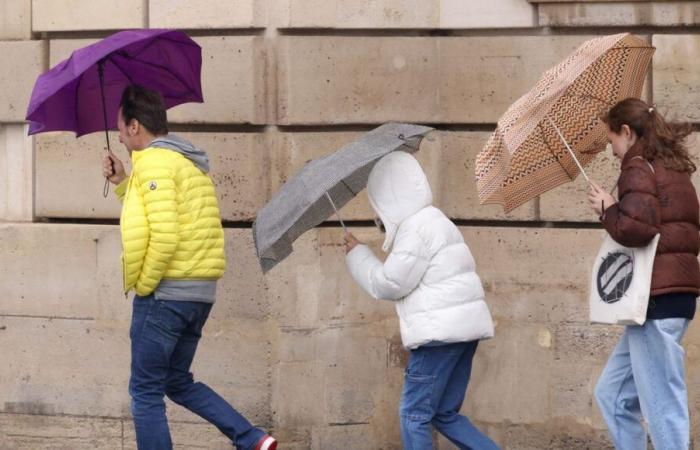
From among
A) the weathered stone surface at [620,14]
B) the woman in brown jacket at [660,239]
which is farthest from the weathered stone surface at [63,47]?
the woman in brown jacket at [660,239]

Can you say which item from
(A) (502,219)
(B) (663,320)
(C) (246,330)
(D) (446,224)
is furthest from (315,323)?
(B) (663,320)

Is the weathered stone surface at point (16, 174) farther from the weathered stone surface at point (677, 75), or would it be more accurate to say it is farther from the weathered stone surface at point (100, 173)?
the weathered stone surface at point (677, 75)

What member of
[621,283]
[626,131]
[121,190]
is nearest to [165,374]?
[121,190]

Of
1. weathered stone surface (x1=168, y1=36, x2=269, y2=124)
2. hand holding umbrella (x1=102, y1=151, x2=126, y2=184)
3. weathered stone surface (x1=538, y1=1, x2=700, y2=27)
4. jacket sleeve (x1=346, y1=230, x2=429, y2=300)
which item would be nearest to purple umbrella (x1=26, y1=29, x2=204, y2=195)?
hand holding umbrella (x1=102, y1=151, x2=126, y2=184)

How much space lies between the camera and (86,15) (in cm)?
751

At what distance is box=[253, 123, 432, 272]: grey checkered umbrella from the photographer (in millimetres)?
5730

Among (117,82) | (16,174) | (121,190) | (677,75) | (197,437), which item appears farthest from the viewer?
(16,174)

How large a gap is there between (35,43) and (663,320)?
368cm

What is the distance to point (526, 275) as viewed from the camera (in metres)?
7.29

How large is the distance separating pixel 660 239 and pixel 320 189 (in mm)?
1323

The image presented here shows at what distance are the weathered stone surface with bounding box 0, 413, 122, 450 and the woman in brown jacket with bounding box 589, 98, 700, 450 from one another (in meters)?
2.87

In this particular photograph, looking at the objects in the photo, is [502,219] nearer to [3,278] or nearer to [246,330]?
[246,330]

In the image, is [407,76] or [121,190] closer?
[121,190]

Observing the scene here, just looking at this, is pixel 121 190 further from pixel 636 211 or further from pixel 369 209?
pixel 636 211
